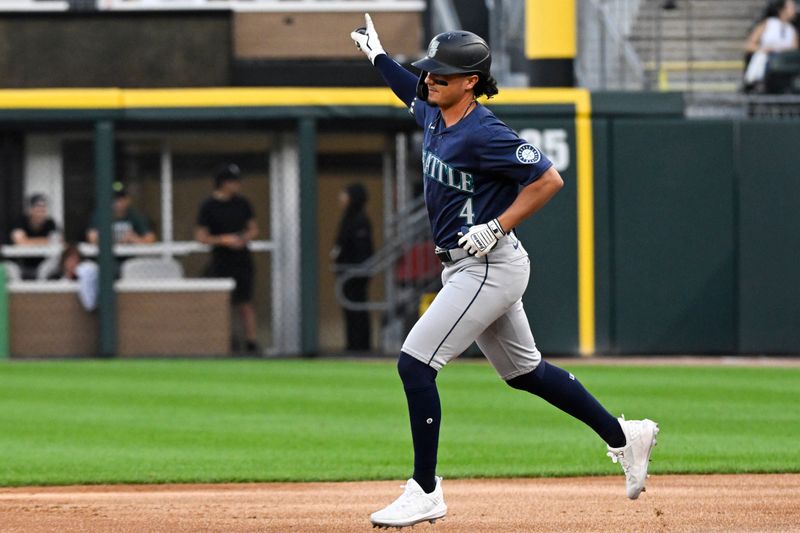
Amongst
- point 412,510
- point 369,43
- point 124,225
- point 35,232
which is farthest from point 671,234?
point 412,510

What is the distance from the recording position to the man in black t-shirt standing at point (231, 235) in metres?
14.8

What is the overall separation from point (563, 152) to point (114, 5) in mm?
5723

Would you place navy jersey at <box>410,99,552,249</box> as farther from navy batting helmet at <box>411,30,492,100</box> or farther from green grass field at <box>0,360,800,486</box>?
green grass field at <box>0,360,800,486</box>

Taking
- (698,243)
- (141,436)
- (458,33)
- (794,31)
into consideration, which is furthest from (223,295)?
(458,33)

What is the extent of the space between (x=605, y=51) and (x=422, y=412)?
11.1m

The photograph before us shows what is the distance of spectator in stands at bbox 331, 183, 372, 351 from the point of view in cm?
1495

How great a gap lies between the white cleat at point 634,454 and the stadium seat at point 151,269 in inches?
371

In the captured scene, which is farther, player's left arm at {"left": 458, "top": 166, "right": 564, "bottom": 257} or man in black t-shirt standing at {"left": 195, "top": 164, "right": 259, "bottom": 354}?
man in black t-shirt standing at {"left": 195, "top": 164, "right": 259, "bottom": 354}

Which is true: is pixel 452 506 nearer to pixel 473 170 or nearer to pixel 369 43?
pixel 473 170

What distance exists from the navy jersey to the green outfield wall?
28.2 feet

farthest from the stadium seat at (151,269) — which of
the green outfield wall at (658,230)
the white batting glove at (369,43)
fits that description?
the white batting glove at (369,43)

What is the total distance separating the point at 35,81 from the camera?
1652 centimetres

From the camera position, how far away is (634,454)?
19.9 ft

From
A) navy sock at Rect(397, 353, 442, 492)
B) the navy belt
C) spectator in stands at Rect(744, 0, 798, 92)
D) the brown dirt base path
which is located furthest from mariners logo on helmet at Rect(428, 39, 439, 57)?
spectator in stands at Rect(744, 0, 798, 92)
